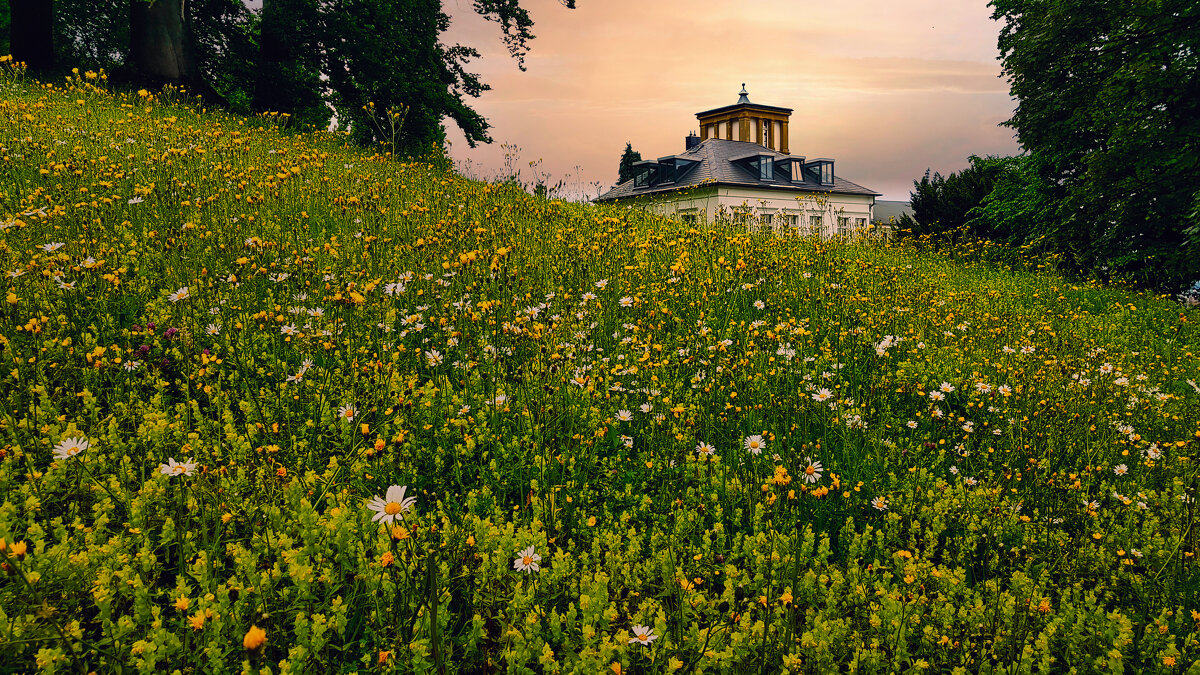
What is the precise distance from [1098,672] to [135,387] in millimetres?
4102

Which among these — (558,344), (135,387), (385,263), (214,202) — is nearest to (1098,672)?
(558,344)

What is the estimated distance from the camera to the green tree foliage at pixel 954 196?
28.1 metres

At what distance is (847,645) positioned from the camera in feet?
6.16

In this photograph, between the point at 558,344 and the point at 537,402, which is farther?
the point at 558,344

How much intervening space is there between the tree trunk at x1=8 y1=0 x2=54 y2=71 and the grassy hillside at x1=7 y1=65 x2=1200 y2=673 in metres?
10.1

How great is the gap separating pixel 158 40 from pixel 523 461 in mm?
14621

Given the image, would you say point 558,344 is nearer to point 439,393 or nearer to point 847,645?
point 439,393

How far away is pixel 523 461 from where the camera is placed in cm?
263

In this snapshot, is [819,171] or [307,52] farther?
[819,171]

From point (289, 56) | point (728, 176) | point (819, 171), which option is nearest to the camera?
point (289, 56)

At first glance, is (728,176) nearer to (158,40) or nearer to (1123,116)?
(1123,116)

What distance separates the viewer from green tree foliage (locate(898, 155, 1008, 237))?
28.1m

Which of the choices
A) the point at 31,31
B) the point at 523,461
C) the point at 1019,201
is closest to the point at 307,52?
the point at 31,31

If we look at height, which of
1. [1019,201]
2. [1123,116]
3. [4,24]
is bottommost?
[1019,201]
